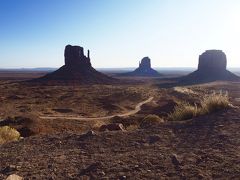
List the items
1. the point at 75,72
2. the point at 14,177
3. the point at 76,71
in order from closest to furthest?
the point at 14,177 < the point at 75,72 < the point at 76,71

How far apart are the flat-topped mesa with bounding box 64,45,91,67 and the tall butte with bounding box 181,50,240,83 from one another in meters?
35.8

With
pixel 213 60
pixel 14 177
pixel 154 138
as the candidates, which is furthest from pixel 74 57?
pixel 14 177

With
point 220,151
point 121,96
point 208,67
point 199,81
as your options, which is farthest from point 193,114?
point 208,67

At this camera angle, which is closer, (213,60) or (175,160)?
(175,160)

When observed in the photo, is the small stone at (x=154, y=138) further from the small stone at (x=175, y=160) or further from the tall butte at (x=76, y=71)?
the tall butte at (x=76, y=71)

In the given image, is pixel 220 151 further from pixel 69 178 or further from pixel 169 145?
pixel 69 178

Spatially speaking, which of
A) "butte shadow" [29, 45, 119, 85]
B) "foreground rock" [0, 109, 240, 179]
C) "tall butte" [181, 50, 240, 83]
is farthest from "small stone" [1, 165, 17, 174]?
"tall butte" [181, 50, 240, 83]

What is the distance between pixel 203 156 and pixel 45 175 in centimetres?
307

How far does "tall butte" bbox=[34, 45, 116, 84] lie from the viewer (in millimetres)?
102188

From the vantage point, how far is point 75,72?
4198 inches

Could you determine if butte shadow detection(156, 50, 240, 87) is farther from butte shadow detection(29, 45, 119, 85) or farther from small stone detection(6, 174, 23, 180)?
small stone detection(6, 174, 23, 180)

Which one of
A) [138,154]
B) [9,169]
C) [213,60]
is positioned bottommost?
[213,60]

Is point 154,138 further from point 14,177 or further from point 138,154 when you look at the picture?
point 14,177

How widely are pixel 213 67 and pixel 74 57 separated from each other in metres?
49.4
